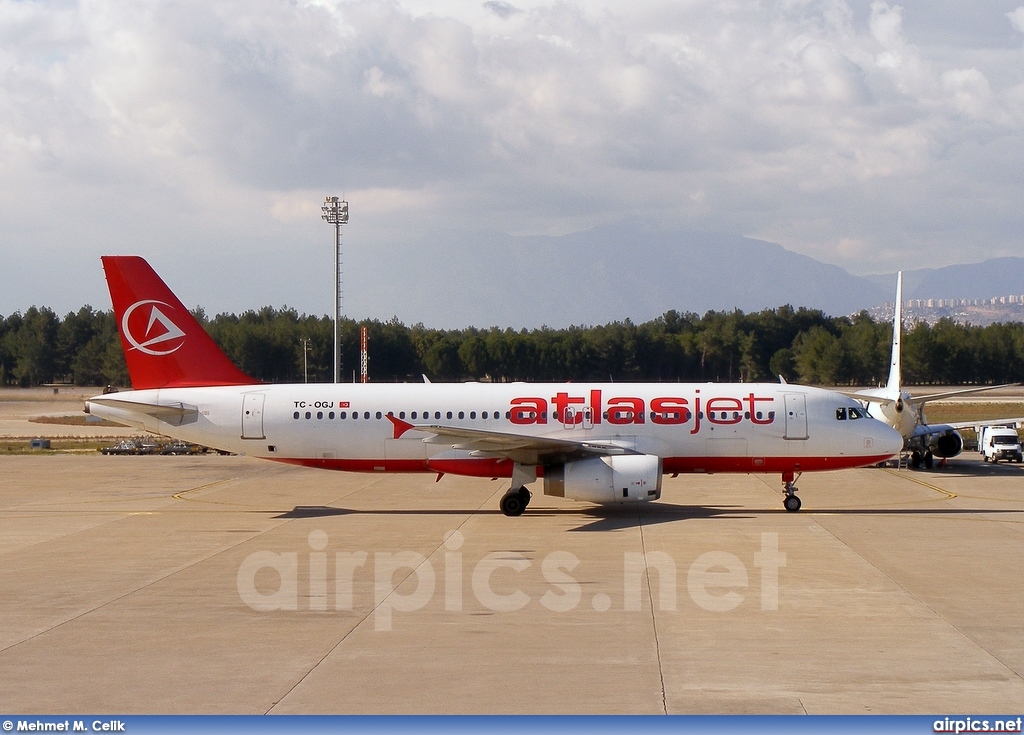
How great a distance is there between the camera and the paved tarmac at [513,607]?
1130cm

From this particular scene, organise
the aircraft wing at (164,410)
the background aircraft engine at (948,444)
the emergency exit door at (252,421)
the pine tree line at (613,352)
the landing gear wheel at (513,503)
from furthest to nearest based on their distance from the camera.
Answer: the pine tree line at (613,352)
the background aircraft engine at (948,444)
the emergency exit door at (252,421)
the aircraft wing at (164,410)
the landing gear wheel at (513,503)

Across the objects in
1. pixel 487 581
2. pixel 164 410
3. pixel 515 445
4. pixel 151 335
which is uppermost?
pixel 151 335

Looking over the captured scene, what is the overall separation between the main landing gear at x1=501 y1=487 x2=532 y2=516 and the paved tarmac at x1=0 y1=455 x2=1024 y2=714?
0.47 meters

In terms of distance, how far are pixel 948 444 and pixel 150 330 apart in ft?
97.9

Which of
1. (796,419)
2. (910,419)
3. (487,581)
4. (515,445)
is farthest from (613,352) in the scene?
(487,581)

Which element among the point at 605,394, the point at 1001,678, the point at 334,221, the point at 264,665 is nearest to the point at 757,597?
the point at 1001,678

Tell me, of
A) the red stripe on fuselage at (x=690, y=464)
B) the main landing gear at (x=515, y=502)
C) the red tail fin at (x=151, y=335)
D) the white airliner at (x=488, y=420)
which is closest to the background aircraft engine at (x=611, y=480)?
the white airliner at (x=488, y=420)

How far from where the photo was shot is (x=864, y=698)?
35.7 feet

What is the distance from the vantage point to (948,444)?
40000mm

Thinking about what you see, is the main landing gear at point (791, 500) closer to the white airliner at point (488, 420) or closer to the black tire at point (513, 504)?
the white airliner at point (488, 420)

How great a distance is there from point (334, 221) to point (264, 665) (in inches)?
1888

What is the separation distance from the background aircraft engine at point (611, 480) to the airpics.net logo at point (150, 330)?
12024mm

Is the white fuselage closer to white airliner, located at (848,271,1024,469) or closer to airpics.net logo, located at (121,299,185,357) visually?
airpics.net logo, located at (121,299,185,357)

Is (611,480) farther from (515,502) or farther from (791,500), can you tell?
(791,500)
